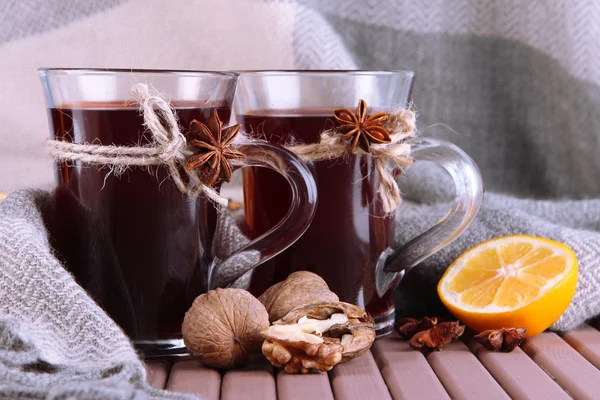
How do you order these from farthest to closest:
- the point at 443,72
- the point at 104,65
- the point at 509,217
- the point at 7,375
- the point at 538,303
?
the point at 443,72, the point at 104,65, the point at 509,217, the point at 538,303, the point at 7,375

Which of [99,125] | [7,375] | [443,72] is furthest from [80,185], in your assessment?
[443,72]

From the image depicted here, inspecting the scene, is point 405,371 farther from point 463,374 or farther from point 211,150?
point 211,150

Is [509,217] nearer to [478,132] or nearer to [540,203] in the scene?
[540,203]

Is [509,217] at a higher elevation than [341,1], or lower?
lower

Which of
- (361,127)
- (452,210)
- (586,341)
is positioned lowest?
(586,341)

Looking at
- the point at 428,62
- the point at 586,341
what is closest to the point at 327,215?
the point at 586,341

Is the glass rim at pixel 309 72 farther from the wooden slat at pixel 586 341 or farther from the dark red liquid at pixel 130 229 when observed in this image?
the wooden slat at pixel 586 341

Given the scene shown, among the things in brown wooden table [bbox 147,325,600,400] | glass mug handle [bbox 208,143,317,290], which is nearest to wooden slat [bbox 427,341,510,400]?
brown wooden table [bbox 147,325,600,400]
